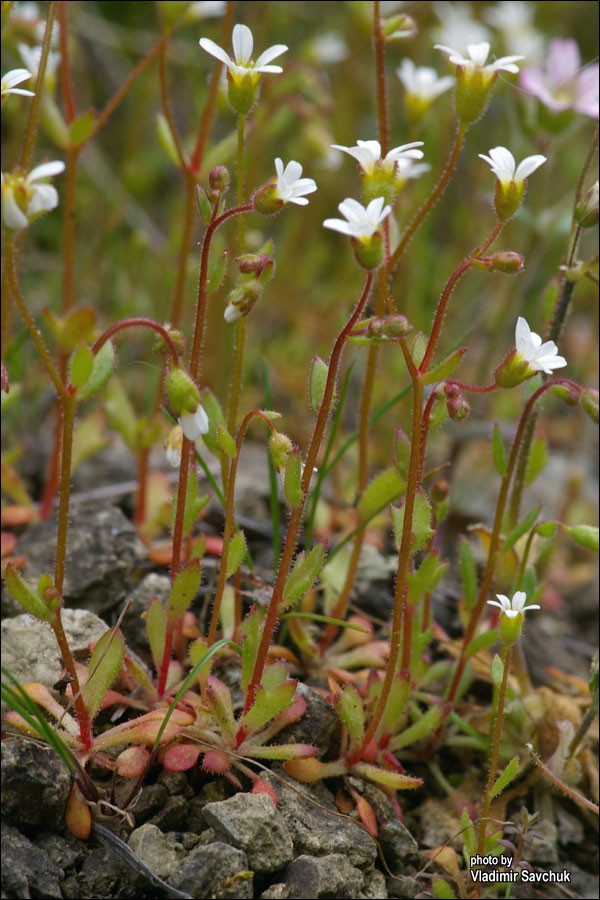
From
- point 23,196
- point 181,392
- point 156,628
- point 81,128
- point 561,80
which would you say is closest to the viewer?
point 23,196

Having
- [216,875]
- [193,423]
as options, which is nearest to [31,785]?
[216,875]

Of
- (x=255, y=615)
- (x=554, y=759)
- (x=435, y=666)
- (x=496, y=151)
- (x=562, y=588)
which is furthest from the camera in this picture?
(x=562, y=588)

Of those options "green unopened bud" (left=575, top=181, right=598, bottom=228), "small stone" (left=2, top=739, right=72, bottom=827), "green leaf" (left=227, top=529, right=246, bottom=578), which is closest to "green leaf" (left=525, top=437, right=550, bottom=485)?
"green unopened bud" (left=575, top=181, right=598, bottom=228)

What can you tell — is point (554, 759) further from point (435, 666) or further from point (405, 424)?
point (405, 424)

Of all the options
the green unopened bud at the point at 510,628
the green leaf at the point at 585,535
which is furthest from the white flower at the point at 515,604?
the green leaf at the point at 585,535

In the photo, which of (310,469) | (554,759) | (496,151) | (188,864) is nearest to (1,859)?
(188,864)

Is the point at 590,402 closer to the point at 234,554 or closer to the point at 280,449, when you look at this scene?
the point at 280,449
